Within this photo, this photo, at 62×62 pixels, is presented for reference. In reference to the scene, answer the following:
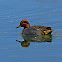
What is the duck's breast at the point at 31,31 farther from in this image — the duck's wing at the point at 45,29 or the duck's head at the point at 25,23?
the duck's head at the point at 25,23

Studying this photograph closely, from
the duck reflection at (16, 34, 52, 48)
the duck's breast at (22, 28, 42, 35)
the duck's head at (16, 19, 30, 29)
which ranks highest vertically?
the duck's head at (16, 19, 30, 29)

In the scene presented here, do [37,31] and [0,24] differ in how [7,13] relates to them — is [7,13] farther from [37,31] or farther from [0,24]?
[37,31]

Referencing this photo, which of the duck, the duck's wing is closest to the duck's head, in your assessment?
the duck

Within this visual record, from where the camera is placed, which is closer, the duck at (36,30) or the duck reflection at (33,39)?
the duck reflection at (33,39)

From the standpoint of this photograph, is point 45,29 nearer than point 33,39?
No

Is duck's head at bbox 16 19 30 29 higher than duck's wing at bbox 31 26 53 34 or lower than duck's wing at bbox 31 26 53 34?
higher

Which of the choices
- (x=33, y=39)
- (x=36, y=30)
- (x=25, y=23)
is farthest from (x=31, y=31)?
(x=33, y=39)

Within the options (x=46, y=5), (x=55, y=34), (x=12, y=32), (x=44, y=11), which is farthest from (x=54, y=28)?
(x=46, y=5)

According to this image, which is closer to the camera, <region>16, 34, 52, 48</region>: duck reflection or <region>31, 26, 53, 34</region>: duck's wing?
<region>16, 34, 52, 48</region>: duck reflection

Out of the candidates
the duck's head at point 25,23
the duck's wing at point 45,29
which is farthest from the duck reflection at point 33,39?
the duck's head at point 25,23

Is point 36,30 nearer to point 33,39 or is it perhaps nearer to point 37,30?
point 37,30

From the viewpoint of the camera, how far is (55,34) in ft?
61.4

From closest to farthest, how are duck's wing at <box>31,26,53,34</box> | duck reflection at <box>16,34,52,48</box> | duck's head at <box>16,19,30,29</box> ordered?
duck reflection at <box>16,34,52,48</box> < duck's wing at <box>31,26,53,34</box> < duck's head at <box>16,19,30,29</box>

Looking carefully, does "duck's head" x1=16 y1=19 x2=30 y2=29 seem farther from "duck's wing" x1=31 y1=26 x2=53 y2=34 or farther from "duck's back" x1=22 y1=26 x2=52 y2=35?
"duck's wing" x1=31 y1=26 x2=53 y2=34
